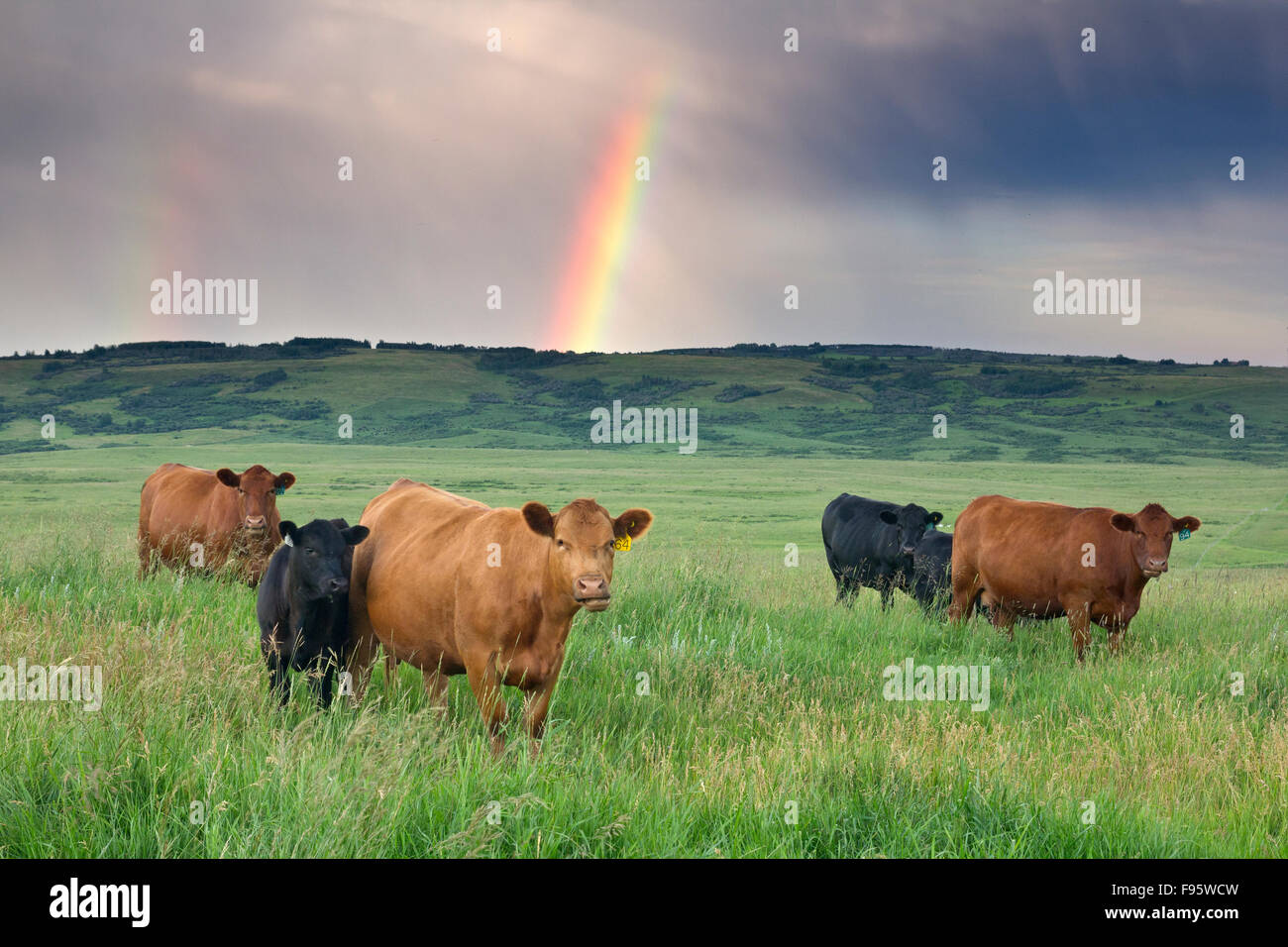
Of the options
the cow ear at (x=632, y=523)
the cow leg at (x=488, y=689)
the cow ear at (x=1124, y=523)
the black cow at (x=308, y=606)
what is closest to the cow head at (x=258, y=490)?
the black cow at (x=308, y=606)

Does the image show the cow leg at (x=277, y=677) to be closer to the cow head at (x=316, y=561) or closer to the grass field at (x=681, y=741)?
the grass field at (x=681, y=741)

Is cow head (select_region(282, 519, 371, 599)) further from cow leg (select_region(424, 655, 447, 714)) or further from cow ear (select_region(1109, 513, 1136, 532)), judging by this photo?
cow ear (select_region(1109, 513, 1136, 532))

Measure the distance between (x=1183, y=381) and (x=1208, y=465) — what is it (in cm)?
6189

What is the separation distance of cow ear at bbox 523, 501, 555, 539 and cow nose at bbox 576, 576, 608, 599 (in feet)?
1.76

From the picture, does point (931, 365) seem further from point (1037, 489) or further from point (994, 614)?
point (994, 614)

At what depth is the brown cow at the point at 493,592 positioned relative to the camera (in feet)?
18.7

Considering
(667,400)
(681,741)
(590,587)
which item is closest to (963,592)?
(681,741)

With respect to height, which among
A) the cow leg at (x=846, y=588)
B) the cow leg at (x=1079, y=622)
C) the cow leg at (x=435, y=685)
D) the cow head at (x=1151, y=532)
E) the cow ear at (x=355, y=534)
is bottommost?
the cow leg at (x=846, y=588)

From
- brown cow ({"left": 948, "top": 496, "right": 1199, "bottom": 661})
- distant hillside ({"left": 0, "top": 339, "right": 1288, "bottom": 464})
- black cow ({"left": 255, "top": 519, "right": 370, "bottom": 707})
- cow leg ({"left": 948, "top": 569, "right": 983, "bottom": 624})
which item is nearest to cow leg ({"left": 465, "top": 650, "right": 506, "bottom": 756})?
black cow ({"left": 255, "top": 519, "right": 370, "bottom": 707})

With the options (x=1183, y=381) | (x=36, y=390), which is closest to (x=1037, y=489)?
(x=1183, y=381)

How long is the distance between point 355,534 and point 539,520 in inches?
76.7

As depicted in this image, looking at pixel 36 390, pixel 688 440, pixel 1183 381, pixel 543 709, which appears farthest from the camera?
pixel 1183 381

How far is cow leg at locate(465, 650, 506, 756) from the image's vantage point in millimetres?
5887

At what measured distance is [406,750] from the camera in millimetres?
4934
